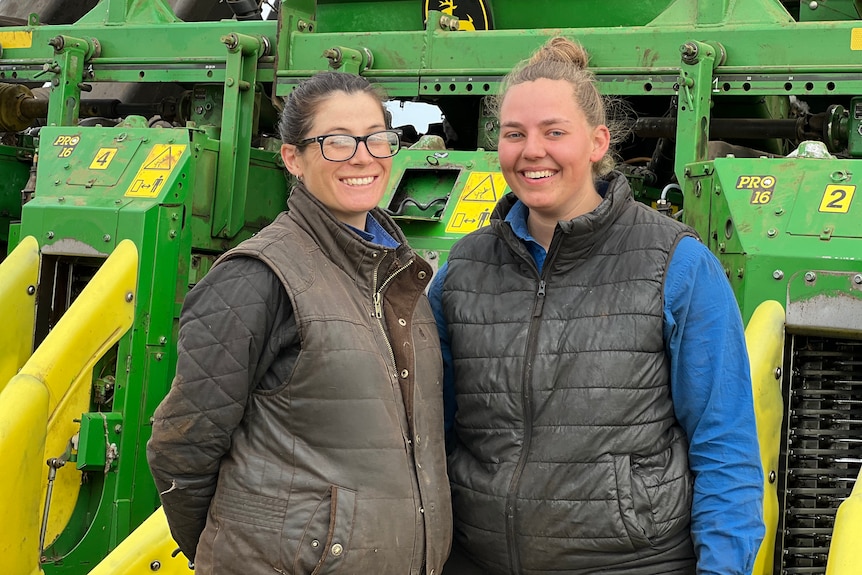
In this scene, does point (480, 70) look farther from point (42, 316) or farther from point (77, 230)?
point (42, 316)

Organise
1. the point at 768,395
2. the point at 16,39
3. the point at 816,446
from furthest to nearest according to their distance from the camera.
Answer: the point at 16,39 < the point at 816,446 < the point at 768,395

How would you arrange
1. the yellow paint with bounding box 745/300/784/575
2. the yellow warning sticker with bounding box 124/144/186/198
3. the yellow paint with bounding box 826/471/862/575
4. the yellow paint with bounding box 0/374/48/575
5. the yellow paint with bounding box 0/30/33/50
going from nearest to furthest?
the yellow paint with bounding box 826/471/862/575, the yellow paint with bounding box 745/300/784/575, the yellow paint with bounding box 0/374/48/575, the yellow warning sticker with bounding box 124/144/186/198, the yellow paint with bounding box 0/30/33/50

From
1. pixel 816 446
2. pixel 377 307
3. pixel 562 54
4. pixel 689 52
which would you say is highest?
pixel 689 52

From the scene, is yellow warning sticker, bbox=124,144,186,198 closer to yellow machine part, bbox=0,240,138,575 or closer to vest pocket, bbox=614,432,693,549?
yellow machine part, bbox=0,240,138,575

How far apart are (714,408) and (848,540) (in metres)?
0.60

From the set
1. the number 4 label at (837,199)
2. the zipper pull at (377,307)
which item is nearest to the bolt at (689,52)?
the number 4 label at (837,199)

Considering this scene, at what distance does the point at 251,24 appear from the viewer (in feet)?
16.8

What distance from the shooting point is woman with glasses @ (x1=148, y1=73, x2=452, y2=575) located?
6.86ft

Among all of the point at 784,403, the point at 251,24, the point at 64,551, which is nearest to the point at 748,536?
the point at 784,403

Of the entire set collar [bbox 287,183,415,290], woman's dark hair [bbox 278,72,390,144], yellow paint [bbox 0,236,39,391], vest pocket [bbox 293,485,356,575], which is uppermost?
woman's dark hair [bbox 278,72,390,144]

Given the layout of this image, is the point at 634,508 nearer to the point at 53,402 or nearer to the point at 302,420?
the point at 302,420

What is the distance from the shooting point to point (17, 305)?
4.59 m

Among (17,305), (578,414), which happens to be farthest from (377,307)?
(17,305)

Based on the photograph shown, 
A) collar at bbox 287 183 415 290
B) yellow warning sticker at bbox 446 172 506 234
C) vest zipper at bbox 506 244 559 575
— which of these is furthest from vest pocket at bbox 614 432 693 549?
yellow warning sticker at bbox 446 172 506 234
